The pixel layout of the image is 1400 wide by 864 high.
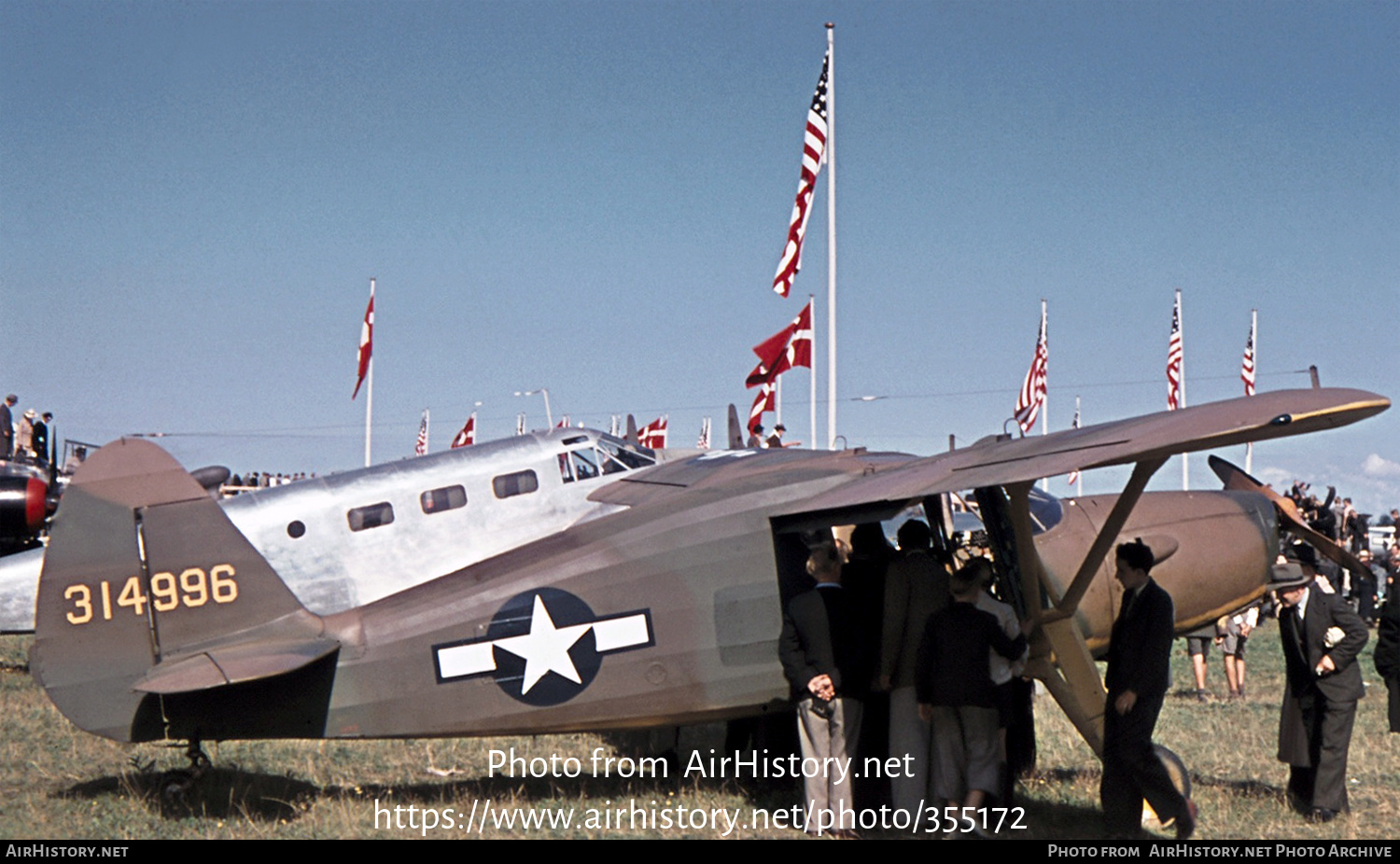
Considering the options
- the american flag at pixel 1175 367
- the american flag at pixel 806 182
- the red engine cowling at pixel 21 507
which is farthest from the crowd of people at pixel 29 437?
the american flag at pixel 1175 367

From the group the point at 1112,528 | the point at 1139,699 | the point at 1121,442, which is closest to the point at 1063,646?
the point at 1139,699

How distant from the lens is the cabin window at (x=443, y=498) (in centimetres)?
1295

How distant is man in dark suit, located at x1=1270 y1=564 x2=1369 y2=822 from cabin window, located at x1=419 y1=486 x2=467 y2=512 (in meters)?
7.62

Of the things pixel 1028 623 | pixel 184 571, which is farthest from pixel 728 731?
pixel 184 571

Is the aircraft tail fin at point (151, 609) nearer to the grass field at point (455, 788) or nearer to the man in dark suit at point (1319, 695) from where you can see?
the grass field at point (455, 788)

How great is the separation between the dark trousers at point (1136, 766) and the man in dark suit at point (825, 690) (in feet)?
5.41

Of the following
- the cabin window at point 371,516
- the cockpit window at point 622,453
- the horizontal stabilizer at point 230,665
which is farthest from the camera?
the cockpit window at point 622,453

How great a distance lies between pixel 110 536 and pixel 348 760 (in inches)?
135

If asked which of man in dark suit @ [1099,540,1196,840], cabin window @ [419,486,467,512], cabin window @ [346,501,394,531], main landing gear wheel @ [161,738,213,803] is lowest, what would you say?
main landing gear wheel @ [161,738,213,803]

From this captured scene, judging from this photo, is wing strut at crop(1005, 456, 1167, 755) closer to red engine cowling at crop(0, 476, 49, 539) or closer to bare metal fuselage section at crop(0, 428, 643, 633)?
bare metal fuselage section at crop(0, 428, 643, 633)

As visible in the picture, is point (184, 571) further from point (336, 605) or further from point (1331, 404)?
point (1331, 404)

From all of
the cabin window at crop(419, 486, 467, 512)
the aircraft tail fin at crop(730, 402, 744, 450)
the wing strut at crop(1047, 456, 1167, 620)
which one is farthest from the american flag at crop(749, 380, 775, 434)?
the wing strut at crop(1047, 456, 1167, 620)

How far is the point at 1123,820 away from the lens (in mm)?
8359

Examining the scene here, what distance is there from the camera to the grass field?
8578 millimetres
